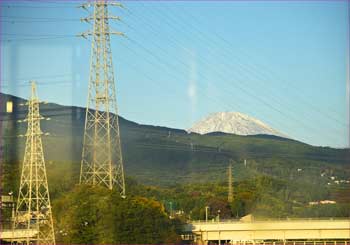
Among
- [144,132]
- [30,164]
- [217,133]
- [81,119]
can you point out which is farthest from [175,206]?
[30,164]

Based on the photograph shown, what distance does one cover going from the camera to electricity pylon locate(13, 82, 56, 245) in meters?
9.27

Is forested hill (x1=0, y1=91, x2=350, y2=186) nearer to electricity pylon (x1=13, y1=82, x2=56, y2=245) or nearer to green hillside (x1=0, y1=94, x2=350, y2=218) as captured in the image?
green hillside (x1=0, y1=94, x2=350, y2=218)

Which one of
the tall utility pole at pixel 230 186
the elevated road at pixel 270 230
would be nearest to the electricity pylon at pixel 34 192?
the elevated road at pixel 270 230

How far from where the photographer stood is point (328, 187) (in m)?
13.5

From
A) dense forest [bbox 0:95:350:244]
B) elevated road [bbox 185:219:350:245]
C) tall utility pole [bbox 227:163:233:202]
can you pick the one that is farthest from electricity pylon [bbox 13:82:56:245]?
tall utility pole [bbox 227:163:233:202]

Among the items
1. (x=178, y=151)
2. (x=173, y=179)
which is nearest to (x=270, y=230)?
(x=173, y=179)

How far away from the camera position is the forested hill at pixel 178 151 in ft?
34.1

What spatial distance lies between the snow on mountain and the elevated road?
1.96m

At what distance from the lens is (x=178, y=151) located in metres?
15.9

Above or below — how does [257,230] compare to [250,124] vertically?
below

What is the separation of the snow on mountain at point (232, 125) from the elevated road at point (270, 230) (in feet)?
6.42

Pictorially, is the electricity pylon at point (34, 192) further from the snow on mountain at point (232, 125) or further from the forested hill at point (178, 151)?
the snow on mountain at point (232, 125)

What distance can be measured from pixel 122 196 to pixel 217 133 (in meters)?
6.85

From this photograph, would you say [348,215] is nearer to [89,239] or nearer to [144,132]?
[144,132]
